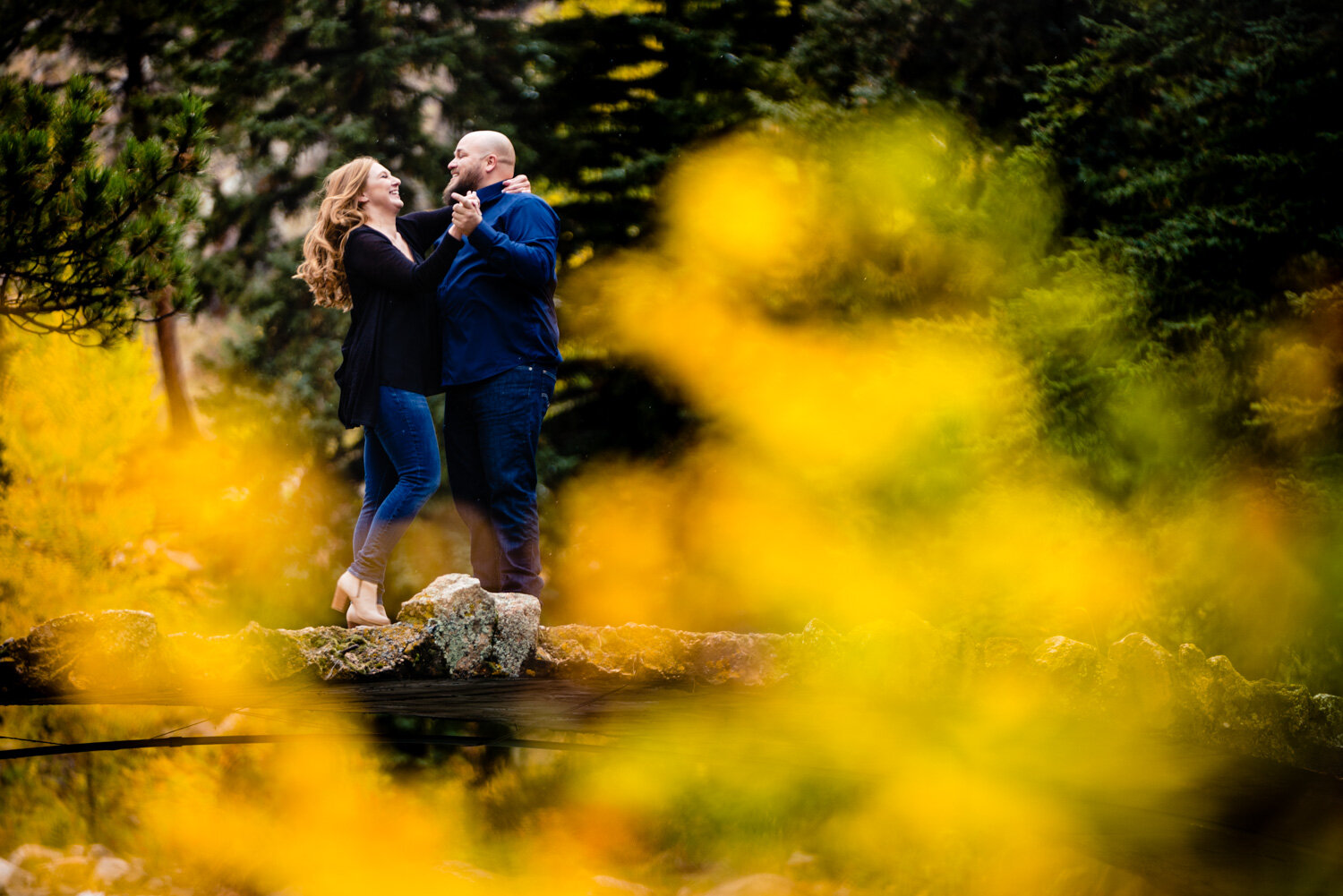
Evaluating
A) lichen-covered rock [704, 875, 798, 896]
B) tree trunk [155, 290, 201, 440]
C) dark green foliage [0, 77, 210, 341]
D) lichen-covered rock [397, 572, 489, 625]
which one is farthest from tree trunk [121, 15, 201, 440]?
lichen-covered rock [704, 875, 798, 896]

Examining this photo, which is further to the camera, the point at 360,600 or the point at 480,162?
the point at 480,162

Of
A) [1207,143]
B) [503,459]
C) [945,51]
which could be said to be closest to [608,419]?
[945,51]

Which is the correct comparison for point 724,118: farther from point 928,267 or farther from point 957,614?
point 957,614

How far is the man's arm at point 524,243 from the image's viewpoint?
3566 millimetres

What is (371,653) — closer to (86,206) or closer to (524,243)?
(524,243)

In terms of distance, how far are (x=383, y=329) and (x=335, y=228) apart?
0.37 m

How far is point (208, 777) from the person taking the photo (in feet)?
8.09

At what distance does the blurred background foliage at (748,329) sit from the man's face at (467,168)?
1.29 metres

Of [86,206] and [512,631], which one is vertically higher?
[86,206]

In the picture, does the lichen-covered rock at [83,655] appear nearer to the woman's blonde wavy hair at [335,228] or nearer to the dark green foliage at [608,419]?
the woman's blonde wavy hair at [335,228]

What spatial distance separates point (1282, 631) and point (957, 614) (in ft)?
5.24

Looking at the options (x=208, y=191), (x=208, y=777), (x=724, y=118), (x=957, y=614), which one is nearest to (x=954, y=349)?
(x=957, y=614)

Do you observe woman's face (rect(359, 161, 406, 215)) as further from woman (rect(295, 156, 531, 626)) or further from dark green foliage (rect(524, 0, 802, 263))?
dark green foliage (rect(524, 0, 802, 263))

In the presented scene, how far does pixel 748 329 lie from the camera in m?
7.87
